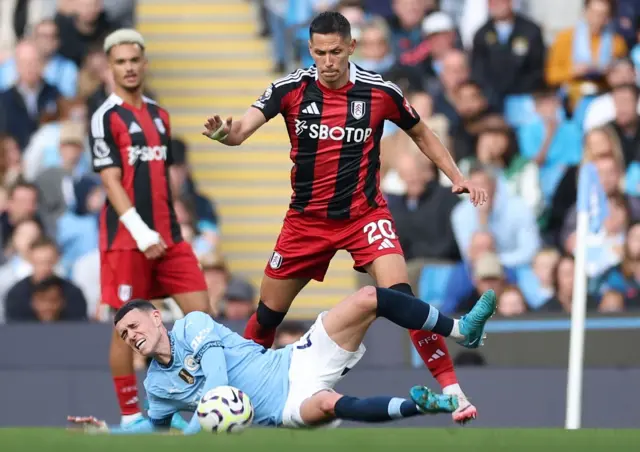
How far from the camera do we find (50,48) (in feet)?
50.8

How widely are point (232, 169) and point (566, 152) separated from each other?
10.9 feet

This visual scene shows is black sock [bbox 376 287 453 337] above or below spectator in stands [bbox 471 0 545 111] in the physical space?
below

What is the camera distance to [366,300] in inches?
344

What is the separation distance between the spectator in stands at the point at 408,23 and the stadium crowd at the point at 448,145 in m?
0.01

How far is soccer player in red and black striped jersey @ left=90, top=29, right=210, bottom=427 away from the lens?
1052 centimetres

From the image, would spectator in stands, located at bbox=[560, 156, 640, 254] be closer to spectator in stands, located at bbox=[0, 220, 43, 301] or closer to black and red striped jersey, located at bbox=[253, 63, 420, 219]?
black and red striped jersey, located at bbox=[253, 63, 420, 219]

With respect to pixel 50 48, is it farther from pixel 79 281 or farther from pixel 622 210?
pixel 622 210

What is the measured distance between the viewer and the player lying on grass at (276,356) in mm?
8773

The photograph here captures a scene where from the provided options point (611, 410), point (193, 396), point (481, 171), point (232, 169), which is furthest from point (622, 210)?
point (193, 396)

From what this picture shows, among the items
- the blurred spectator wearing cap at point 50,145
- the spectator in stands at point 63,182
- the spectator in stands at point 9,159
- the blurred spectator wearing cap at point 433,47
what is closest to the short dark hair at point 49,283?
the spectator in stands at point 63,182

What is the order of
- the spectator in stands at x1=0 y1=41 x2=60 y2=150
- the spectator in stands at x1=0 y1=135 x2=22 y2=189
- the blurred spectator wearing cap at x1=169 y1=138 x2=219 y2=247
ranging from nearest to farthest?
the blurred spectator wearing cap at x1=169 y1=138 x2=219 y2=247
the spectator in stands at x1=0 y1=135 x2=22 y2=189
the spectator in stands at x1=0 y1=41 x2=60 y2=150

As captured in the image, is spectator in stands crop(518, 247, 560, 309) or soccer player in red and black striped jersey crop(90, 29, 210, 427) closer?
soccer player in red and black striped jersey crop(90, 29, 210, 427)

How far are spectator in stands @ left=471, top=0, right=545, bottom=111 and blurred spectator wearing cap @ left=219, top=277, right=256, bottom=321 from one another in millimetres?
3230

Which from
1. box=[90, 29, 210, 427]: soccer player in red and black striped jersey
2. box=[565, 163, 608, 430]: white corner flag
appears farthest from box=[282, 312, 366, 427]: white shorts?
box=[565, 163, 608, 430]: white corner flag
